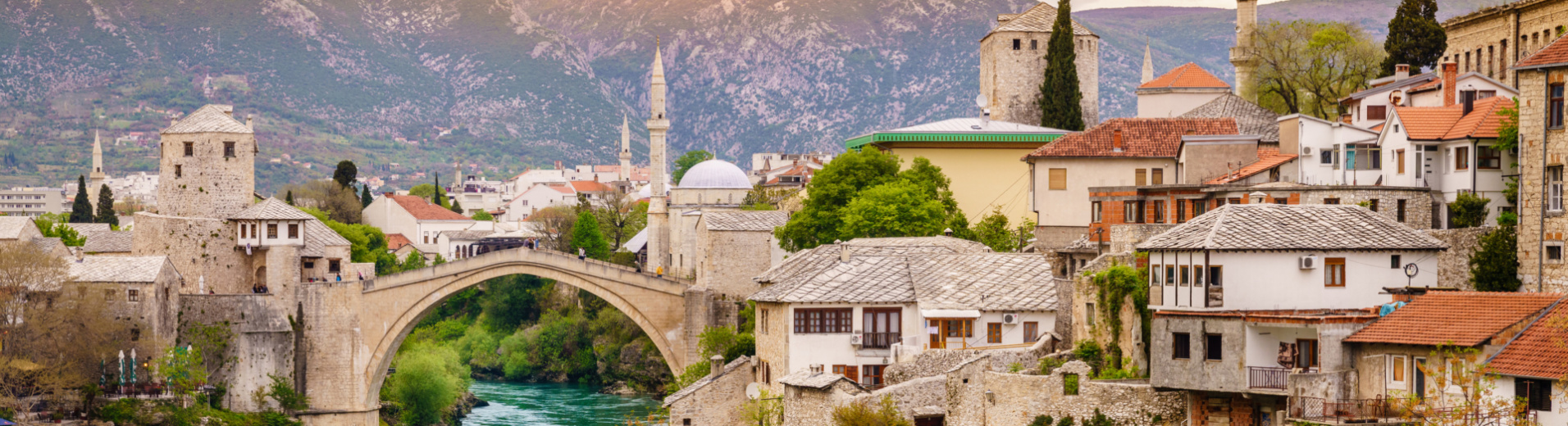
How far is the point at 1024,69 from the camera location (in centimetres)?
6806

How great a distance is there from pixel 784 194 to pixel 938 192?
2708cm

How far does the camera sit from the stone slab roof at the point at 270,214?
58875 millimetres

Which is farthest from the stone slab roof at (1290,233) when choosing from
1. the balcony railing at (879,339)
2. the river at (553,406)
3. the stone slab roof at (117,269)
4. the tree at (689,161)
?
the tree at (689,161)

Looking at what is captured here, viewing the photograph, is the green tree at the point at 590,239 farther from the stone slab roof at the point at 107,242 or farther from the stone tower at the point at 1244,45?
the stone tower at the point at 1244,45

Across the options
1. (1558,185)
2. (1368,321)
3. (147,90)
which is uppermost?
(147,90)

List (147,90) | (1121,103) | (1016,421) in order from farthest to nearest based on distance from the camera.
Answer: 1. (147,90)
2. (1121,103)
3. (1016,421)

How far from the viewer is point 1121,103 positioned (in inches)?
6531

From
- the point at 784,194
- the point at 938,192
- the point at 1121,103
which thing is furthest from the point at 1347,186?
the point at 1121,103

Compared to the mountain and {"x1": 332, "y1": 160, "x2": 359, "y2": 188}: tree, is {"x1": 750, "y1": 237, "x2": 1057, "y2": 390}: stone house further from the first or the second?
the mountain

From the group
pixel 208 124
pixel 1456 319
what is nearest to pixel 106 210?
pixel 208 124

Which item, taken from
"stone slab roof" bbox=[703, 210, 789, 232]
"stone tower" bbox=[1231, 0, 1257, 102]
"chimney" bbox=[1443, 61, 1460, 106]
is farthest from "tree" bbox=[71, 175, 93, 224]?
"chimney" bbox=[1443, 61, 1460, 106]

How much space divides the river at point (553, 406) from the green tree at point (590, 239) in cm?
1041

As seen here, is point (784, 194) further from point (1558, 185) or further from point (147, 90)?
point (147, 90)

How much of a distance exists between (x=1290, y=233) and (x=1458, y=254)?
6264 mm
